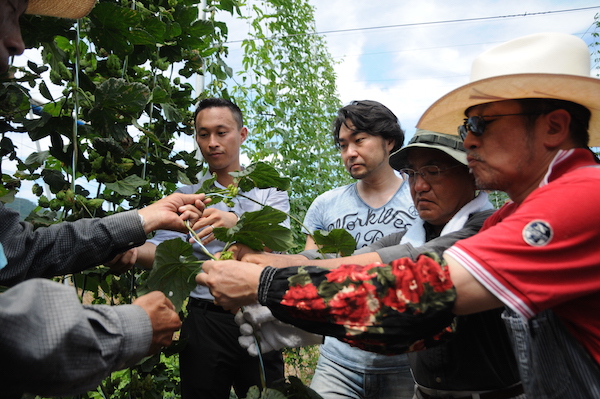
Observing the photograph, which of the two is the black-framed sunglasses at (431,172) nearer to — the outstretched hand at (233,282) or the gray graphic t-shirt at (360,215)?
the gray graphic t-shirt at (360,215)

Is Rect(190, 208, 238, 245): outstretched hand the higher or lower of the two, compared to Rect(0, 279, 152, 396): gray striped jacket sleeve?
higher

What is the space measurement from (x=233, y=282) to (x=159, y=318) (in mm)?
251

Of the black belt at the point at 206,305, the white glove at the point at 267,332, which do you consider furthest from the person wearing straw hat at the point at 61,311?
the black belt at the point at 206,305

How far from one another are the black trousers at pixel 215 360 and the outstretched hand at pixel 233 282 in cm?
94

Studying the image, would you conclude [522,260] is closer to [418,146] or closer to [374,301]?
[374,301]

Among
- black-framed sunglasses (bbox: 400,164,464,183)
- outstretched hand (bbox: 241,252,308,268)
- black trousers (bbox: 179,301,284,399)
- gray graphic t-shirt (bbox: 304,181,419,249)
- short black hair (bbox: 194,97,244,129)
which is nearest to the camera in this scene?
outstretched hand (bbox: 241,252,308,268)

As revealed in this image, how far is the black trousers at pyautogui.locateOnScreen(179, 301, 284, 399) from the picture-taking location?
235cm

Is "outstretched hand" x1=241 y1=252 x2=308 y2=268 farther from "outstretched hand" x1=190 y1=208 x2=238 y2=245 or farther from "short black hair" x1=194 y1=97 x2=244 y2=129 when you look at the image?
"short black hair" x1=194 y1=97 x2=244 y2=129

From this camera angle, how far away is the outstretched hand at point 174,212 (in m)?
1.83

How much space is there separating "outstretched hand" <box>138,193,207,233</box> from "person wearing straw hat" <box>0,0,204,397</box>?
0.11 feet

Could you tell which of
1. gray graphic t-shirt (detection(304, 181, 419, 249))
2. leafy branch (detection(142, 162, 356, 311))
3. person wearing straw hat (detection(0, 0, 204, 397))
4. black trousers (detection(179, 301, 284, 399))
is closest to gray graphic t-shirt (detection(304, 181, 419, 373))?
gray graphic t-shirt (detection(304, 181, 419, 249))

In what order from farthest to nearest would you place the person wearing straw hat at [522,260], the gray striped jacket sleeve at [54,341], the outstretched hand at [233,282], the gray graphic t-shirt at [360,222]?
the gray graphic t-shirt at [360,222] < the outstretched hand at [233,282] < the person wearing straw hat at [522,260] < the gray striped jacket sleeve at [54,341]

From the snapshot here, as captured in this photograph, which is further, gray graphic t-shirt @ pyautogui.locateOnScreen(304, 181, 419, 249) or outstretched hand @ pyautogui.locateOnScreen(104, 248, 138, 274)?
gray graphic t-shirt @ pyautogui.locateOnScreen(304, 181, 419, 249)

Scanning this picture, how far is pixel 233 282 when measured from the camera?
1.47 metres
